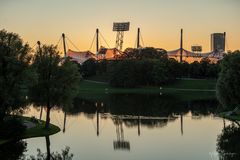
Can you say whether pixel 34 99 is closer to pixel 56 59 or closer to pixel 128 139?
pixel 56 59

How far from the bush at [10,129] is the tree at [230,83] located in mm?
25906

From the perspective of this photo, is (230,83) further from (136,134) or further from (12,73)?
(12,73)

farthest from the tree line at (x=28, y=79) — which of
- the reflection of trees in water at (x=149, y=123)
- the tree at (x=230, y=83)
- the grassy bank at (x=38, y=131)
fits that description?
the tree at (x=230, y=83)

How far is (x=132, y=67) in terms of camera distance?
157 meters

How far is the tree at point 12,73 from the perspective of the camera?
40191mm

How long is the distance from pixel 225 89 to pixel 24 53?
2510 cm

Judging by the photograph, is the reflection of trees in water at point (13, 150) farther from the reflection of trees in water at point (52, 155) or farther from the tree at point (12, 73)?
the tree at point (12, 73)

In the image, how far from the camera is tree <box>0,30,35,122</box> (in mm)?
40191

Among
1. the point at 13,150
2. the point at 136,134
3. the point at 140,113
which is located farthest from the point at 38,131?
the point at 140,113

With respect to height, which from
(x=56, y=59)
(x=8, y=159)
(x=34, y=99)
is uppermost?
(x=56, y=59)

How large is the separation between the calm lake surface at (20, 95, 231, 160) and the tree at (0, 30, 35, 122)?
148 inches

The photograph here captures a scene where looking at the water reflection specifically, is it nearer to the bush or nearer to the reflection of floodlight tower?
the reflection of floodlight tower

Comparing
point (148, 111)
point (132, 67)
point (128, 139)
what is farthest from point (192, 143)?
point (132, 67)

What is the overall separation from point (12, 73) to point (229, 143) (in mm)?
20295
